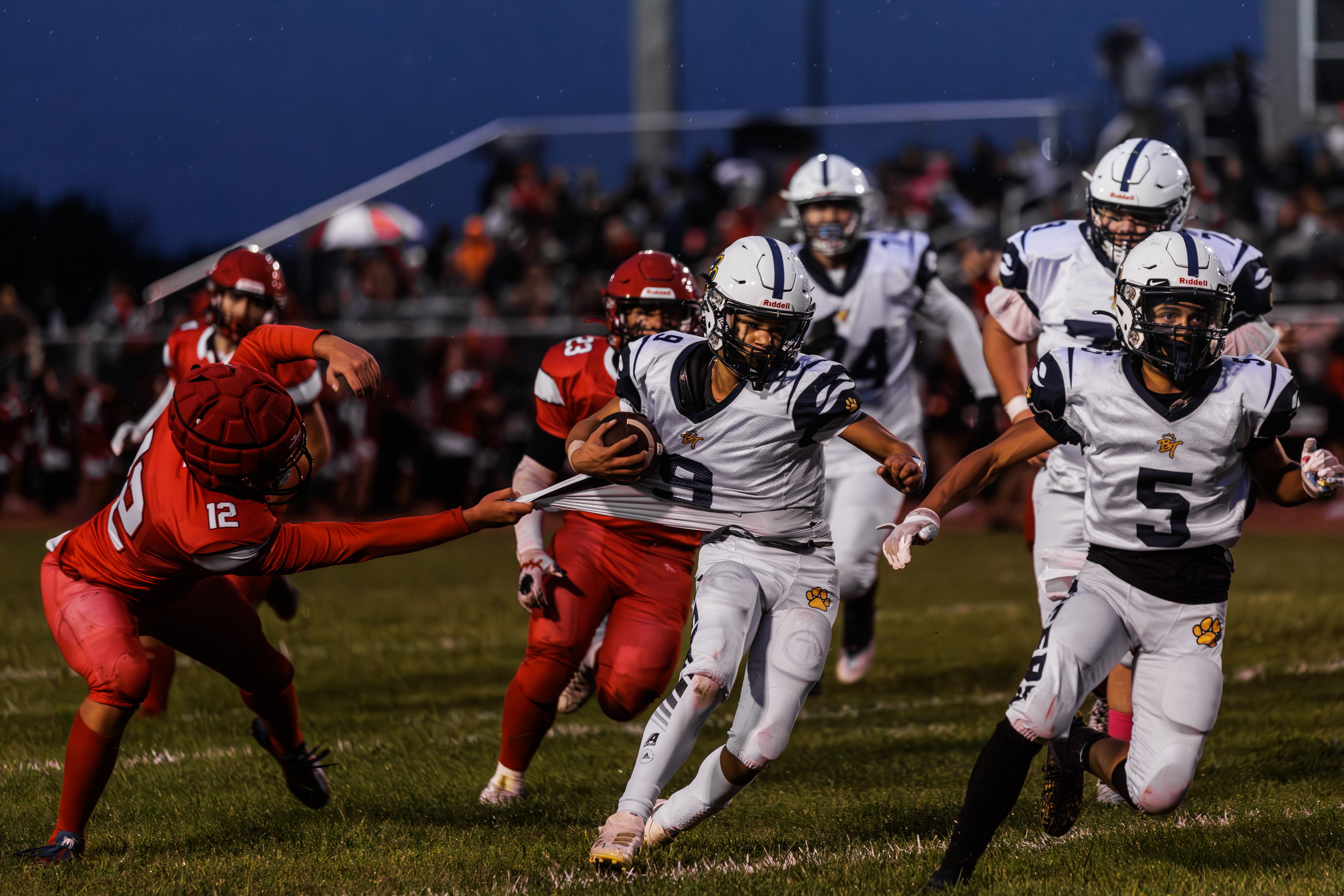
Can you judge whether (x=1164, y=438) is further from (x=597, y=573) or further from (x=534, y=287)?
(x=534, y=287)

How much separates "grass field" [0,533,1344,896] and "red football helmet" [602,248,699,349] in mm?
1531

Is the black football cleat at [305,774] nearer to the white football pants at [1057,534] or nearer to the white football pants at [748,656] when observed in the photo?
the white football pants at [748,656]

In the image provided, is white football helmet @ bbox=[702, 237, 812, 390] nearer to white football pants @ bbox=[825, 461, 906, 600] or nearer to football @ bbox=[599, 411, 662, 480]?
football @ bbox=[599, 411, 662, 480]

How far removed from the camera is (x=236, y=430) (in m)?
4.00

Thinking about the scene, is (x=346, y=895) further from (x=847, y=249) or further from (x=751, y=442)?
(x=847, y=249)

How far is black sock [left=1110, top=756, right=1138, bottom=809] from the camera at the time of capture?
→ 394cm

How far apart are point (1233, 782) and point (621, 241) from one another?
1183 centimetres

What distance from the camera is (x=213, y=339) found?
6082 millimetres

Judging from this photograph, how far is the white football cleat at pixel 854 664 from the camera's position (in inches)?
278

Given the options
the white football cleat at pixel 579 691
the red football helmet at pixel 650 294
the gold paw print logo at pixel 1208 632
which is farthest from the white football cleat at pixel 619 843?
the white football cleat at pixel 579 691

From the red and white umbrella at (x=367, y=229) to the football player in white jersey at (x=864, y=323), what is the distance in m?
10.7

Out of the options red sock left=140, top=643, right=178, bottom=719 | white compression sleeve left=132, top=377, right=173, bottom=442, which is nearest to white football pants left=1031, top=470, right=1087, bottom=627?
white compression sleeve left=132, top=377, right=173, bottom=442

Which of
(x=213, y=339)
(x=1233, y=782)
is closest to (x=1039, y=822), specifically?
(x=1233, y=782)

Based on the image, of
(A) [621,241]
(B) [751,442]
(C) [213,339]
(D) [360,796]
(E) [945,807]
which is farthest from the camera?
(A) [621,241]
